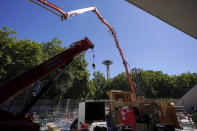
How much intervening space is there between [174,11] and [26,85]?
5.36 metres

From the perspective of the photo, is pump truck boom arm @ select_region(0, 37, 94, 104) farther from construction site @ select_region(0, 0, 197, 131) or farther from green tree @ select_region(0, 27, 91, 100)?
green tree @ select_region(0, 27, 91, 100)

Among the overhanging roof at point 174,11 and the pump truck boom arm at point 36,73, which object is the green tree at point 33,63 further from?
the overhanging roof at point 174,11

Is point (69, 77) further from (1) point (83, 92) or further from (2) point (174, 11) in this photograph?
(2) point (174, 11)

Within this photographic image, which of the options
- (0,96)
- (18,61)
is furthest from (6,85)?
(18,61)

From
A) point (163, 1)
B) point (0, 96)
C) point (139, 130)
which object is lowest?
point (139, 130)

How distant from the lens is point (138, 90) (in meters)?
14.7

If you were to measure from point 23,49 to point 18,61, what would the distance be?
2.22 metres

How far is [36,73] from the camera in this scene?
172 inches

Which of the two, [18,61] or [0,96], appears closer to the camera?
[0,96]

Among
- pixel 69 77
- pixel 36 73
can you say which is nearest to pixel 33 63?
pixel 69 77

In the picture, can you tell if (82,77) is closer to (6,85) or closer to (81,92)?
(81,92)

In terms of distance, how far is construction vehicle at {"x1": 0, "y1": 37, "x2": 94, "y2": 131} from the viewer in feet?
9.43

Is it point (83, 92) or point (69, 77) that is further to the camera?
point (83, 92)

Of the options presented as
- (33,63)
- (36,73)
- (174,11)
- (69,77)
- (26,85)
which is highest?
(33,63)
